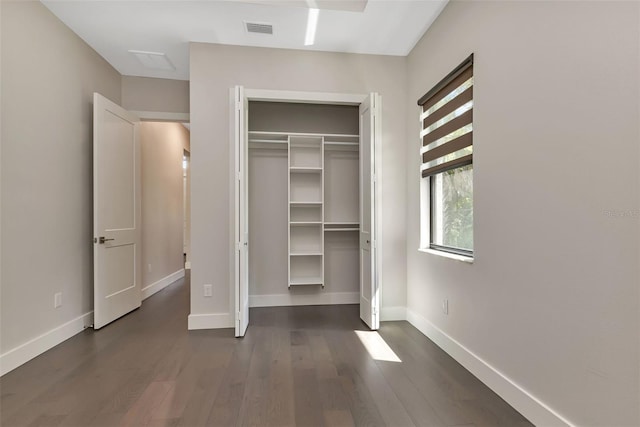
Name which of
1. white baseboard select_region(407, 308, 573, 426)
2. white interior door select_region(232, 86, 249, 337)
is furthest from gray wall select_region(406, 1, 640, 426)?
white interior door select_region(232, 86, 249, 337)

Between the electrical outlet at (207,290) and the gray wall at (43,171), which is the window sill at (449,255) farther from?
the gray wall at (43,171)

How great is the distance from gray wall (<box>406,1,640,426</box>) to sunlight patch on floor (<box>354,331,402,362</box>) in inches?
23.3

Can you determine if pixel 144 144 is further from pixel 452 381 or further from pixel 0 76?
pixel 452 381

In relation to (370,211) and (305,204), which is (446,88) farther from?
(305,204)

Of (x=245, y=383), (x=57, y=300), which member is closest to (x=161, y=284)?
(x=57, y=300)

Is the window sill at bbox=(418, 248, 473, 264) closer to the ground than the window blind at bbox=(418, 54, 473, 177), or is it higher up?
closer to the ground

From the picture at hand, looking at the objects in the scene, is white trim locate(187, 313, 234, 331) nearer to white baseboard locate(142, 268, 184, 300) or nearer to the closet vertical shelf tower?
the closet vertical shelf tower

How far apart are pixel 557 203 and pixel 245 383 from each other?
2135mm

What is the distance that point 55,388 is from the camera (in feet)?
6.60

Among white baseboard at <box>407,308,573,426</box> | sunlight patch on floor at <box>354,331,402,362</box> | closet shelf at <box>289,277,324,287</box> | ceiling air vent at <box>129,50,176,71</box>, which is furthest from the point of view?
closet shelf at <box>289,277,324,287</box>

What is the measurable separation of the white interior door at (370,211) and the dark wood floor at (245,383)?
28 cm

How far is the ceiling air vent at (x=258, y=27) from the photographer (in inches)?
111

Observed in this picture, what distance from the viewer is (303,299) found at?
3.86m

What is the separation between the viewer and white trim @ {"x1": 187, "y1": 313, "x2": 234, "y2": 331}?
308 centimetres
